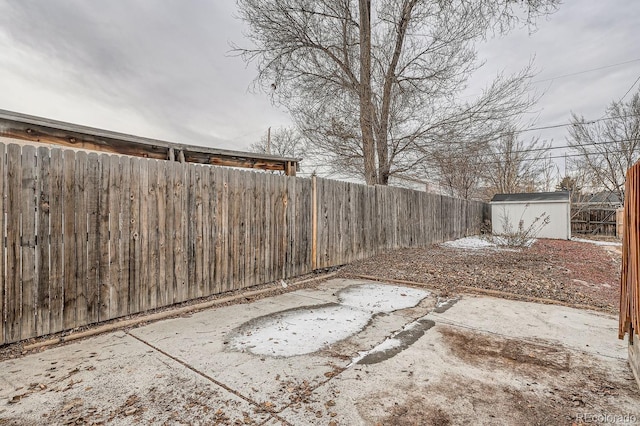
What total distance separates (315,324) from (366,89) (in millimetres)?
6022

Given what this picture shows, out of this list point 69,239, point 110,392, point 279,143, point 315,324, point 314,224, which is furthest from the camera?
point 279,143

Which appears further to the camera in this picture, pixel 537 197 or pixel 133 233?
pixel 537 197

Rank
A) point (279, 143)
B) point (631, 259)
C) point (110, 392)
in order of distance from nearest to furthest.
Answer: point (110, 392)
point (631, 259)
point (279, 143)

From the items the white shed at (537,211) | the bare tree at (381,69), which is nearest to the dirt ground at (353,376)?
the bare tree at (381,69)

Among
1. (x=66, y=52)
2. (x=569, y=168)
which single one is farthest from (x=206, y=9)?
(x=569, y=168)

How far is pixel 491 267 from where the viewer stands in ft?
17.6

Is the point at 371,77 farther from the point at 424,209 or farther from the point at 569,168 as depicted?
the point at 569,168

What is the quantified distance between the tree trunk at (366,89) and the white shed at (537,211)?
25.8 feet

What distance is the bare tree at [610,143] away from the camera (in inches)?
539

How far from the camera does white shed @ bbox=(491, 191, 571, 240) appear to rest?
40.9 feet

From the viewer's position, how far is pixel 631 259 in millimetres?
1789

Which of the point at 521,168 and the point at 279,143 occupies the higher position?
the point at 279,143

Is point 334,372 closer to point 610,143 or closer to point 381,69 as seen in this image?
point 381,69

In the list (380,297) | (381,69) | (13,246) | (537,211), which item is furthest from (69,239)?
(537,211)
